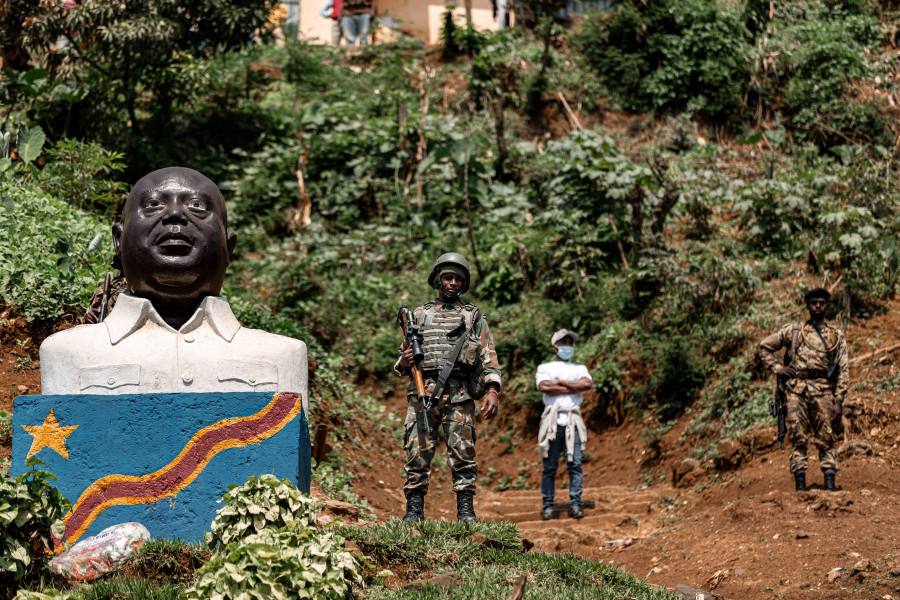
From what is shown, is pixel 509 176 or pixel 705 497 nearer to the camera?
pixel 705 497

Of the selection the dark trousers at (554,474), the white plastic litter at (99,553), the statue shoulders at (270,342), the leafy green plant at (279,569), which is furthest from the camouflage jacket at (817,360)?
the white plastic litter at (99,553)

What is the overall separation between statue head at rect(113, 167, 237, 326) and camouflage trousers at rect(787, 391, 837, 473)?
5491 millimetres

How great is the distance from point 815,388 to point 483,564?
449 centimetres

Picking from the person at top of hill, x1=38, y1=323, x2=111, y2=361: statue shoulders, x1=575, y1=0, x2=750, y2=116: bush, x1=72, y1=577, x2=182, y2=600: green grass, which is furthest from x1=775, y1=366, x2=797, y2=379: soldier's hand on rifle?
the person at top of hill

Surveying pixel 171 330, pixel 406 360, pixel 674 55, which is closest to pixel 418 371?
pixel 406 360

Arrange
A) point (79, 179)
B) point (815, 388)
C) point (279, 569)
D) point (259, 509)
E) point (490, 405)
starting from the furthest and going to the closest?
point (79, 179), point (815, 388), point (490, 405), point (259, 509), point (279, 569)

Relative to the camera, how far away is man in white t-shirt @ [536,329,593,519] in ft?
33.1

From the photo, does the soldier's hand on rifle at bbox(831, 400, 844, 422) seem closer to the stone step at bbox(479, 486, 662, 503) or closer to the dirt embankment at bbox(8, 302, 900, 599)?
the dirt embankment at bbox(8, 302, 900, 599)

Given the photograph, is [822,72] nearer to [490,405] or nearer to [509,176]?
[509,176]

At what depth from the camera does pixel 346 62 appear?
21.2 m

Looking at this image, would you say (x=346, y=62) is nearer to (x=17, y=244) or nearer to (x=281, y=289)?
(x=281, y=289)

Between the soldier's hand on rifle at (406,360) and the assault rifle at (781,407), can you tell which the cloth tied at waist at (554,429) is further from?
the soldier's hand on rifle at (406,360)

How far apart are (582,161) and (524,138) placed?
409 cm

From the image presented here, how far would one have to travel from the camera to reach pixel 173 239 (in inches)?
239
